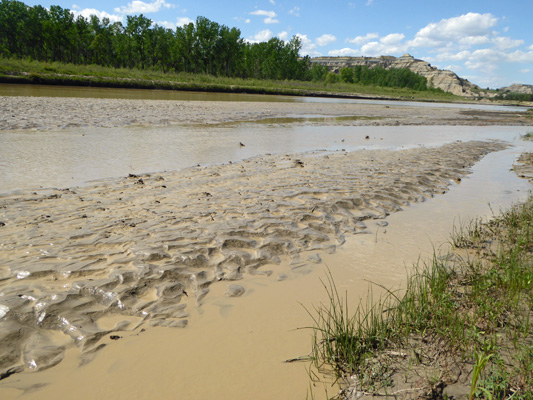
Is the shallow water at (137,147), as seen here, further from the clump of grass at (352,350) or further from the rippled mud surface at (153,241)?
→ the clump of grass at (352,350)

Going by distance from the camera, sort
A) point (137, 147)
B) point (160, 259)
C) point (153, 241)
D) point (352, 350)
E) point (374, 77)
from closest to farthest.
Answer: point (352, 350) < point (160, 259) < point (153, 241) < point (137, 147) < point (374, 77)

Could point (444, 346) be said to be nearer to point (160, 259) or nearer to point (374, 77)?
point (160, 259)

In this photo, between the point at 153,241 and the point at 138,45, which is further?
the point at 138,45

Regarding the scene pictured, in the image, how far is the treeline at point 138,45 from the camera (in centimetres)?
7006

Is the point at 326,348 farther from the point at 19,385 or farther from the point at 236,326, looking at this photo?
the point at 19,385

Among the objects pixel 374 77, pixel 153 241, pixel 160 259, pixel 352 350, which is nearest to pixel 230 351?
pixel 352 350

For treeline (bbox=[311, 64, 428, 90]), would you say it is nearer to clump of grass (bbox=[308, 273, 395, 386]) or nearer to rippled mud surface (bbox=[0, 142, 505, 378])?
rippled mud surface (bbox=[0, 142, 505, 378])

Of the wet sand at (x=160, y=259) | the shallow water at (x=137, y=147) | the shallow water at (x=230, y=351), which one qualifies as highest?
the shallow water at (x=137, y=147)

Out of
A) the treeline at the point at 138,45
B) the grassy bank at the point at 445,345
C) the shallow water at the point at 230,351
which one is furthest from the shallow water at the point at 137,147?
the treeline at the point at 138,45

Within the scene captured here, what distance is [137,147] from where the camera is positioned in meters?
11.0

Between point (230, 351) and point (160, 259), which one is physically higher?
point (160, 259)

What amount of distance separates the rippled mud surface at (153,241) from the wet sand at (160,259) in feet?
0.05

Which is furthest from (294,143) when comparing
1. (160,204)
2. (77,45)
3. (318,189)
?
(77,45)

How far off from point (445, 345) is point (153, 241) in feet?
11.0
